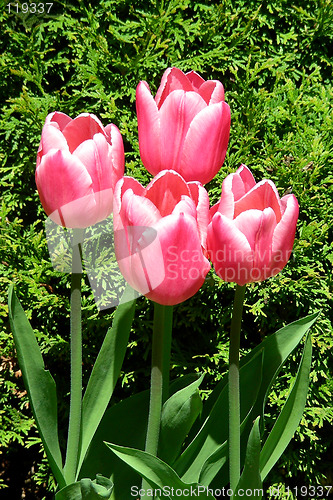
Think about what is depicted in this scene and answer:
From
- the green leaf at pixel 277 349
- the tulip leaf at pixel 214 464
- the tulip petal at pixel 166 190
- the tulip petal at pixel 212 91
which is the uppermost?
the tulip petal at pixel 212 91

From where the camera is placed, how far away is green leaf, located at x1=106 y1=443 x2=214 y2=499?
1.09 m

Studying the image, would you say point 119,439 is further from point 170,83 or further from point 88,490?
point 170,83

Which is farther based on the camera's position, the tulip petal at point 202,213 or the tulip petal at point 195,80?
the tulip petal at point 195,80

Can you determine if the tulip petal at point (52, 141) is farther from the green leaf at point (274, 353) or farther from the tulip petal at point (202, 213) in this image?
the green leaf at point (274, 353)

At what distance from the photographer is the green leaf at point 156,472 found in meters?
1.09

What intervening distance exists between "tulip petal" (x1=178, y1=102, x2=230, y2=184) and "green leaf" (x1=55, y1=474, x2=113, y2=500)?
23.8 inches

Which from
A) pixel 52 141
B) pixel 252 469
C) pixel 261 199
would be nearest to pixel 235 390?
pixel 252 469

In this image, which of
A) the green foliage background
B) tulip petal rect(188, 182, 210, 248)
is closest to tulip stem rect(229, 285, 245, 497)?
tulip petal rect(188, 182, 210, 248)

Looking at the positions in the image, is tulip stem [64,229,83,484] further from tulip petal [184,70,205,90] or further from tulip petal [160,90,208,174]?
tulip petal [184,70,205,90]

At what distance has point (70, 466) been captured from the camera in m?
1.21

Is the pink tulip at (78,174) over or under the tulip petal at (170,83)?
under

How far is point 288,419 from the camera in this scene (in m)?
1.24

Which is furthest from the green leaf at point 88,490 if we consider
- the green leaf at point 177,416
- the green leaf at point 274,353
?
the green leaf at point 274,353

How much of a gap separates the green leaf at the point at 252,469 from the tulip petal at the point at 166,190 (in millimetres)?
416
